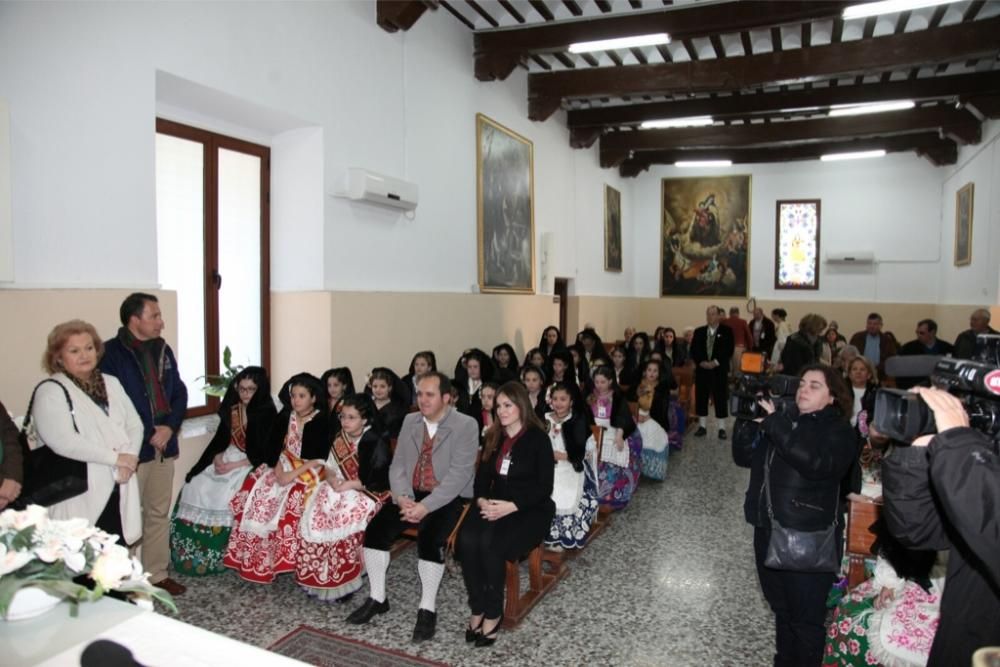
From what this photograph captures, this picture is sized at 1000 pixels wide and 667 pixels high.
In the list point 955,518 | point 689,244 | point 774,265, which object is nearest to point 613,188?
point 689,244

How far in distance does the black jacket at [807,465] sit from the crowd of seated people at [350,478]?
0.45m

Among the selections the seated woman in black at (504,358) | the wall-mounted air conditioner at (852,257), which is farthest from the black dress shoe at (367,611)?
the wall-mounted air conditioner at (852,257)

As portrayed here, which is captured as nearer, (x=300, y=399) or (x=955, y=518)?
(x=955, y=518)

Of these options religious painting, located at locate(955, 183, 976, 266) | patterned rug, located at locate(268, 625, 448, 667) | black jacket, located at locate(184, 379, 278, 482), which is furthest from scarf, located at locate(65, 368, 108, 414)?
religious painting, located at locate(955, 183, 976, 266)

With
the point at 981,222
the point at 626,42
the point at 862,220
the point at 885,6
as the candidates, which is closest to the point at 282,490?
the point at 626,42

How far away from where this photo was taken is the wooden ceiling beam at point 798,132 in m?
11.0

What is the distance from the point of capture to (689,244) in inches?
619

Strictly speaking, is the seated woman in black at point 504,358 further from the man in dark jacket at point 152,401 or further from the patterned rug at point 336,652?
the patterned rug at point 336,652

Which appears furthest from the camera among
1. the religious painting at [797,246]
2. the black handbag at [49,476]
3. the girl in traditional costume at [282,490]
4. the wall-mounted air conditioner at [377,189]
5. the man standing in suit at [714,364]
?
the religious painting at [797,246]

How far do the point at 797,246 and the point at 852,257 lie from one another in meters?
1.10

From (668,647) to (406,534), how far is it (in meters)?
1.54

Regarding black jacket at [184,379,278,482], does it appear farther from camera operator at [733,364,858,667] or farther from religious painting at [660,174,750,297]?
religious painting at [660,174,750,297]

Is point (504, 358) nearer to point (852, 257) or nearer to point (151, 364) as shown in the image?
point (151, 364)

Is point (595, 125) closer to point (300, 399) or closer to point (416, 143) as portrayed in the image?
point (416, 143)
